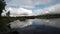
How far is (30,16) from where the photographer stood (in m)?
4.29

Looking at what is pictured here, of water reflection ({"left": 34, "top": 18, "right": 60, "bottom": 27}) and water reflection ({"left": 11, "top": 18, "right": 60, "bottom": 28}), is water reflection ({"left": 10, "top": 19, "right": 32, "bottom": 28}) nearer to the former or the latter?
water reflection ({"left": 11, "top": 18, "right": 60, "bottom": 28})

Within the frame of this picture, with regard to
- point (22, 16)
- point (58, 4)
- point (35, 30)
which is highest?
point (58, 4)

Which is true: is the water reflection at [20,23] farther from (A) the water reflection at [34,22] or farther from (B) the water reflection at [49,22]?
(B) the water reflection at [49,22]

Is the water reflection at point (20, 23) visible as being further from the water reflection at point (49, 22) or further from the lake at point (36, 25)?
the water reflection at point (49, 22)

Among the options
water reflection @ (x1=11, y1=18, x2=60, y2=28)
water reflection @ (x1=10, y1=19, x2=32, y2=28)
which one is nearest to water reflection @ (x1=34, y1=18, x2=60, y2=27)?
water reflection @ (x1=11, y1=18, x2=60, y2=28)

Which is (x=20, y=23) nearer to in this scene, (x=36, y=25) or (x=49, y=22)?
(x=36, y=25)

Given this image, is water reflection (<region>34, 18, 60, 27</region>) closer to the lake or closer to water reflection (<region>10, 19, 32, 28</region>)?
the lake

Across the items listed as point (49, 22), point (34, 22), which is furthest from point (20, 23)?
point (49, 22)

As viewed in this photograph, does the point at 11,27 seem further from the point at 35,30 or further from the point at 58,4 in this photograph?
the point at 58,4

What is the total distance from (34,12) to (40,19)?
245 millimetres

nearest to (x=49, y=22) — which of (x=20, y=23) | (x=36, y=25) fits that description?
(x=36, y=25)

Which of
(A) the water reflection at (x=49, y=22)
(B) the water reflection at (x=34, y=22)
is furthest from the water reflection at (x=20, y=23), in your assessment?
(A) the water reflection at (x=49, y=22)

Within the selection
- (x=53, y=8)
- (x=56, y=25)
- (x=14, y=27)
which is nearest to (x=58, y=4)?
(x=53, y=8)

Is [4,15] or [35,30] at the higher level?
[4,15]
